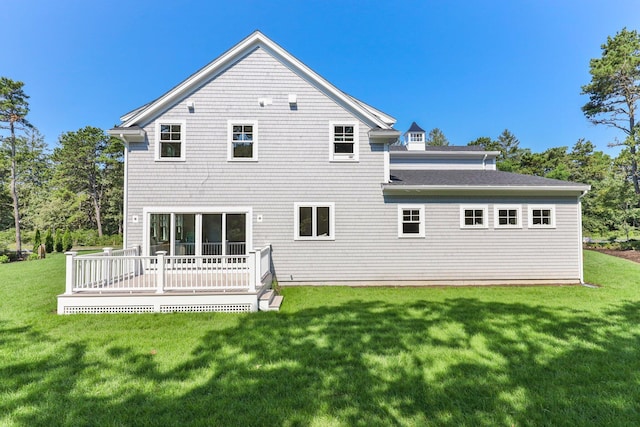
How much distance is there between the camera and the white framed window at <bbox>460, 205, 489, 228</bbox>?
34.2 ft

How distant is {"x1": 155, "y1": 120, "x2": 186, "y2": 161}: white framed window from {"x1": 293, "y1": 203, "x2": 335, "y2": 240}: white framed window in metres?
4.54

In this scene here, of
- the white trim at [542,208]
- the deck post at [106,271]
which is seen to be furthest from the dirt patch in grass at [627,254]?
the deck post at [106,271]

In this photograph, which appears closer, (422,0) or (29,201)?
(422,0)

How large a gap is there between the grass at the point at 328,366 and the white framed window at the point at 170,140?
538 cm

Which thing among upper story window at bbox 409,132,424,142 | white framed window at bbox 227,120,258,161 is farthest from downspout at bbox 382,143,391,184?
upper story window at bbox 409,132,424,142

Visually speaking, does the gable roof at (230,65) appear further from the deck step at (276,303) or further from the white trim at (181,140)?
the deck step at (276,303)

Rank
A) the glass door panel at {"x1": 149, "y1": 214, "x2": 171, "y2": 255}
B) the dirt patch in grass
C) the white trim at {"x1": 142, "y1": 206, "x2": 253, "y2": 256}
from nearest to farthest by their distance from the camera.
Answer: the white trim at {"x1": 142, "y1": 206, "x2": 253, "y2": 256}
the glass door panel at {"x1": 149, "y1": 214, "x2": 171, "y2": 255}
the dirt patch in grass

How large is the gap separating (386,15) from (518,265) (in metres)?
16.4

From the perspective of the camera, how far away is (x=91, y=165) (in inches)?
1426

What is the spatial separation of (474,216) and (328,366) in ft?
28.4

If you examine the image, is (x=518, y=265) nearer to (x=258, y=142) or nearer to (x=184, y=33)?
(x=258, y=142)

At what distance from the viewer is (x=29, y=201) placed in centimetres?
3684

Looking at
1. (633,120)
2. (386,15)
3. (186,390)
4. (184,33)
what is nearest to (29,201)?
(184,33)

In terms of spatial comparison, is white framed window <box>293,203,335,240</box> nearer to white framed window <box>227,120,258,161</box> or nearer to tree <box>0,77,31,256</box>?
white framed window <box>227,120,258,161</box>
